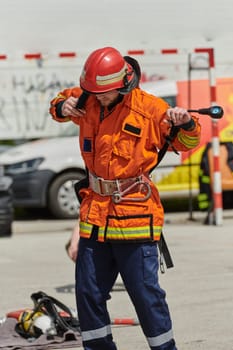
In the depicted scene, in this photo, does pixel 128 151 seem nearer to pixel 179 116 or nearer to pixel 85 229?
pixel 179 116

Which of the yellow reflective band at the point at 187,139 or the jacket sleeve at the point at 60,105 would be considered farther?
the jacket sleeve at the point at 60,105

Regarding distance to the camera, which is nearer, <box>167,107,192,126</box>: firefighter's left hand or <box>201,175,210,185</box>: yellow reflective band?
<box>167,107,192,126</box>: firefighter's left hand

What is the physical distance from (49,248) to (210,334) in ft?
15.9

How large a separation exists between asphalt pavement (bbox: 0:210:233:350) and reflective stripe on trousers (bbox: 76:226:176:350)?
3.48ft

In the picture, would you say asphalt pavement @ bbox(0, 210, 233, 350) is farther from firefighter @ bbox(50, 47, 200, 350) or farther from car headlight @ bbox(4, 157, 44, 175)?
firefighter @ bbox(50, 47, 200, 350)

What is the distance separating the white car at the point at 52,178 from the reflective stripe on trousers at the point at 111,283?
8644 millimetres

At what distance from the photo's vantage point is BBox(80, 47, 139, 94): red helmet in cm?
544

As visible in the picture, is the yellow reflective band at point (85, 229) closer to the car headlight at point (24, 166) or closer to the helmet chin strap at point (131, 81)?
the helmet chin strap at point (131, 81)

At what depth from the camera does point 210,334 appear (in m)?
6.93

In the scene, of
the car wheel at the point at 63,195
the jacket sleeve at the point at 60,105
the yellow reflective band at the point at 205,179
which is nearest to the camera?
the jacket sleeve at the point at 60,105

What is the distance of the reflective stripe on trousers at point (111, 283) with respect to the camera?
5.49 meters

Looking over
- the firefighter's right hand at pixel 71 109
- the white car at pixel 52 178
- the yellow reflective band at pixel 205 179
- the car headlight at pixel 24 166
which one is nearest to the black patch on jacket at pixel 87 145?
the firefighter's right hand at pixel 71 109

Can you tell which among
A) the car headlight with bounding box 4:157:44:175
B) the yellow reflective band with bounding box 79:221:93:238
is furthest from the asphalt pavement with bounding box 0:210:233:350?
the yellow reflective band with bounding box 79:221:93:238

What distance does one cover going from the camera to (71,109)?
5645 millimetres
